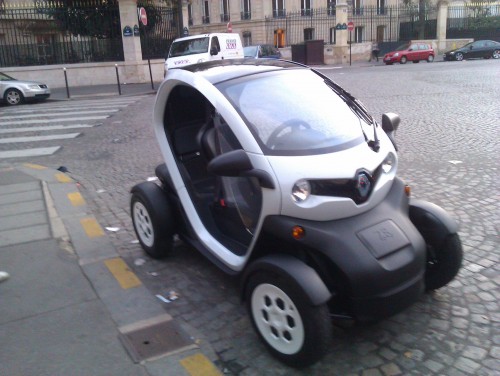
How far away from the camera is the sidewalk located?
300cm

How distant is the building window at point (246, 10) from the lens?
5238 cm

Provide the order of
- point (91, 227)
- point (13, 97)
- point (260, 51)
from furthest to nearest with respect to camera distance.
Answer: point (260, 51) < point (13, 97) < point (91, 227)

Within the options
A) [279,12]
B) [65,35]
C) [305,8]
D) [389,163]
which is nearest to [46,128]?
[389,163]

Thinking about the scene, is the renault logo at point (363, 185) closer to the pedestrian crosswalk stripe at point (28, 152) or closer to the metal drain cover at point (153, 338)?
the metal drain cover at point (153, 338)

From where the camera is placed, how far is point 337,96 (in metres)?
3.67

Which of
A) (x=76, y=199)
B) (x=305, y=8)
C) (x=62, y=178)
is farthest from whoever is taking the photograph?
(x=305, y=8)

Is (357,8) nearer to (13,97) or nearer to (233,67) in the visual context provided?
(13,97)

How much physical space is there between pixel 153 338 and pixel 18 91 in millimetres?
17081

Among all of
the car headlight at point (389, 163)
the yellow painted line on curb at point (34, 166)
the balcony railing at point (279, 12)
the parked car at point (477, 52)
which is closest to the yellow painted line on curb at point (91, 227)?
the yellow painted line on curb at point (34, 166)

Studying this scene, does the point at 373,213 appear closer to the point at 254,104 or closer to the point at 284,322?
the point at 284,322

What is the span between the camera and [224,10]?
54.6 metres

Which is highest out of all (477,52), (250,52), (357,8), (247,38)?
(357,8)

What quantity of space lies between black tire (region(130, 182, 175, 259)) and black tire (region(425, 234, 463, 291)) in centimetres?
210

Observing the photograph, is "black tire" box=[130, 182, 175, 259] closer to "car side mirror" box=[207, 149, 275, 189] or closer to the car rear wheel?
"car side mirror" box=[207, 149, 275, 189]
